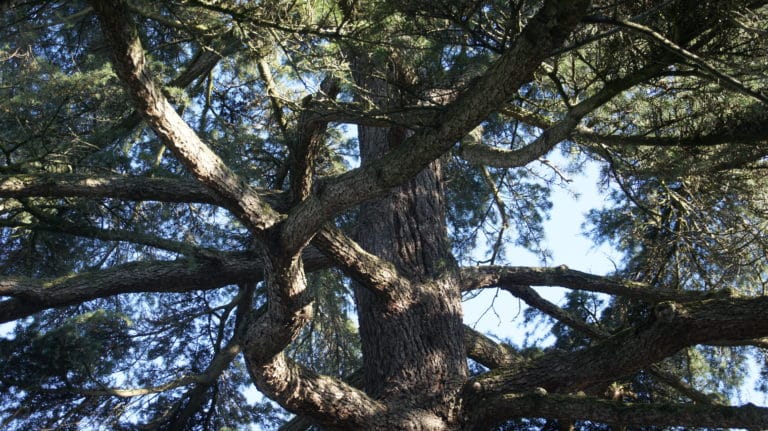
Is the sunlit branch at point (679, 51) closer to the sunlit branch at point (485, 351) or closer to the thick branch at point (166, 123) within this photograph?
the thick branch at point (166, 123)

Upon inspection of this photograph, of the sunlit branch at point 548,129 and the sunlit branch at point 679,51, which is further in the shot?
the sunlit branch at point 548,129

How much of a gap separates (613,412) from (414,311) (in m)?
1.67

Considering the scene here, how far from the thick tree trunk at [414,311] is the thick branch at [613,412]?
343mm

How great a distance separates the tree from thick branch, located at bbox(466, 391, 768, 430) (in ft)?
0.05

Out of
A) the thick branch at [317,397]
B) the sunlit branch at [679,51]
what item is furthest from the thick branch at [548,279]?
the sunlit branch at [679,51]

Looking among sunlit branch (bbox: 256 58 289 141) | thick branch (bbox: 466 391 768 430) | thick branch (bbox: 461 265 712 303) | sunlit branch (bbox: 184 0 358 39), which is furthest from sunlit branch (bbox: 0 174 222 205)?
thick branch (bbox: 461 265 712 303)

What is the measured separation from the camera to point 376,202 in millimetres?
6316

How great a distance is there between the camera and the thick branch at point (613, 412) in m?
4.23

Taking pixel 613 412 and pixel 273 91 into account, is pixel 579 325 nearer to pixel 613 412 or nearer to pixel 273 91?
pixel 613 412

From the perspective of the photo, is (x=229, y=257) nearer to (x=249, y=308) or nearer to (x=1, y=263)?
(x=249, y=308)

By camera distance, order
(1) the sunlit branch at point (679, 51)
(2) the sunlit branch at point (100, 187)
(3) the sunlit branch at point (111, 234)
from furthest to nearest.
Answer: (3) the sunlit branch at point (111, 234), (2) the sunlit branch at point (100, 187), (1) the sunlit branch at point (679, 51)

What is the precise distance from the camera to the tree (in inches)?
167

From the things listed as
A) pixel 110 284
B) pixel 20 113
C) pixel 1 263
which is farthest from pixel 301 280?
pixel 1 263

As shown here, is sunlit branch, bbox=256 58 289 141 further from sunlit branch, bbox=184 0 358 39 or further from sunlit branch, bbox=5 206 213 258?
sunlit branch, bbox=5 206 213 258
